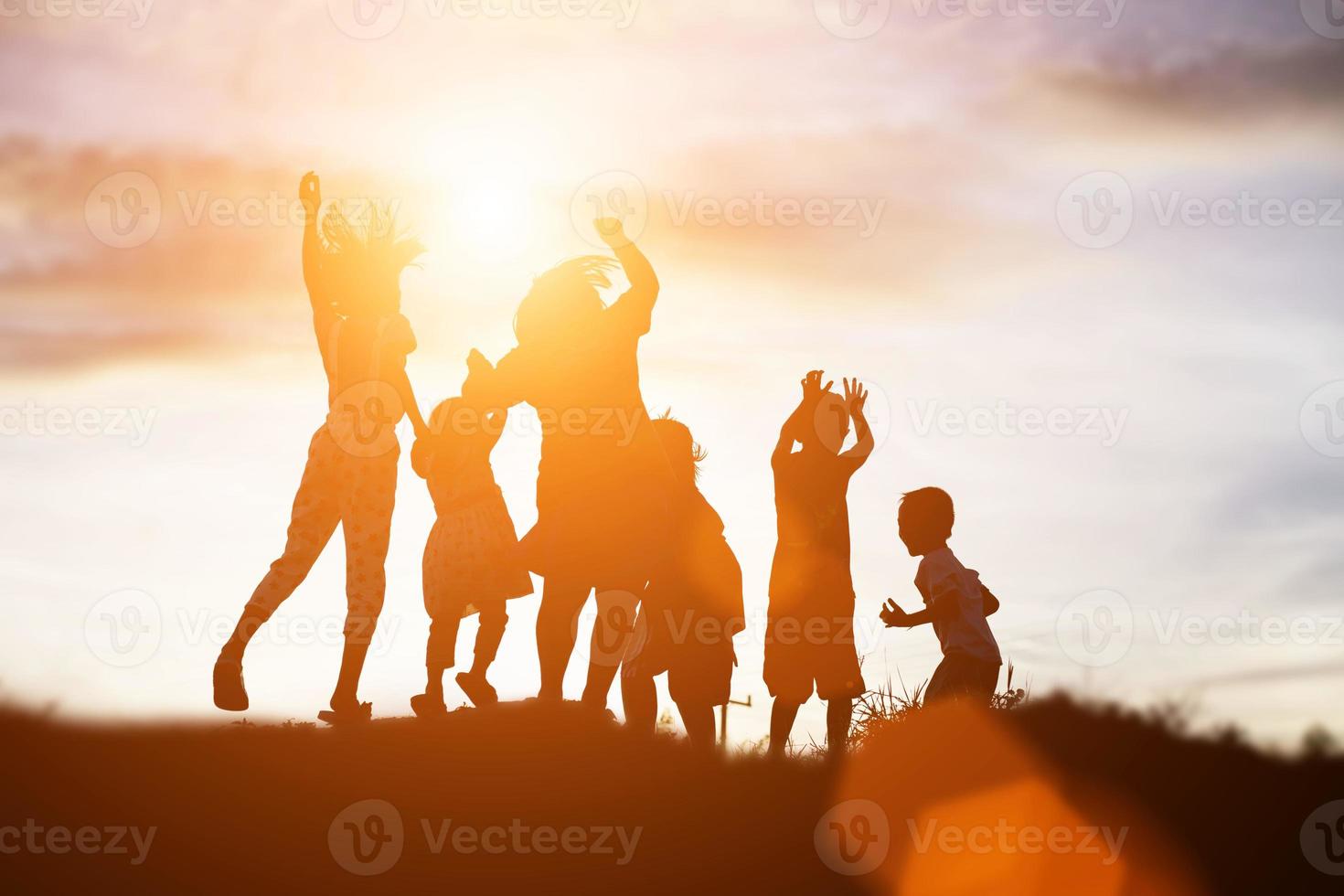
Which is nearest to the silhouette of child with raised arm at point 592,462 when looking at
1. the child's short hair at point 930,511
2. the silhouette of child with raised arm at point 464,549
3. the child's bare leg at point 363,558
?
the silhouette of child with raised arm at point 464,549

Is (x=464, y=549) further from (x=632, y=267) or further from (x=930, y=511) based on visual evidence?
(x=930, y=511)

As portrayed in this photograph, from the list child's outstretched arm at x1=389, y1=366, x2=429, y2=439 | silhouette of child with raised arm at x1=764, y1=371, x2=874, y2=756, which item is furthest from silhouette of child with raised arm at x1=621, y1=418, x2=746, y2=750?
child's outstretched arm at x1=389, y1=366, x2=429, y2=439

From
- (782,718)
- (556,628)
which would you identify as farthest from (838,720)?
(556,628)

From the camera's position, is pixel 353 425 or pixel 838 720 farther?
pixel 838 720

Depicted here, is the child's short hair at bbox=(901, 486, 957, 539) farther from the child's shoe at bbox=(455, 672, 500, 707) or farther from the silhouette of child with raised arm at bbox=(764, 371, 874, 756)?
the child's shoe at bbox=(455, 672, 500, 707)

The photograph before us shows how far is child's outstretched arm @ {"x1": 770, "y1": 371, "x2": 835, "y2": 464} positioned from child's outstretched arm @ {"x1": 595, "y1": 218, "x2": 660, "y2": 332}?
6.79 feet

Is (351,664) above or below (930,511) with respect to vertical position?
below

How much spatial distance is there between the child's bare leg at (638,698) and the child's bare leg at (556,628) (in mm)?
608

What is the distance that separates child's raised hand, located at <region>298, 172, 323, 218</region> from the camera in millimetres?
10797

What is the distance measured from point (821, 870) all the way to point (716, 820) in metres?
0.83

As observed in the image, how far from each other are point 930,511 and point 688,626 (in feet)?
7.02

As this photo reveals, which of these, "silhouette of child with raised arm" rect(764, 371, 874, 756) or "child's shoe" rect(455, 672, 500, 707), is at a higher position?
"silhouette of child with raised arm" rect(764, 371, 874, 756)

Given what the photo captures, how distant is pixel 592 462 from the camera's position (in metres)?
10.3

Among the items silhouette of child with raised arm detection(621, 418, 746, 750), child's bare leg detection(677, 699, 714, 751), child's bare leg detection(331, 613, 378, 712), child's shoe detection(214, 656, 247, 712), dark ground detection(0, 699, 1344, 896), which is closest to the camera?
dark ground detection(0, 699, 1344, 896)
